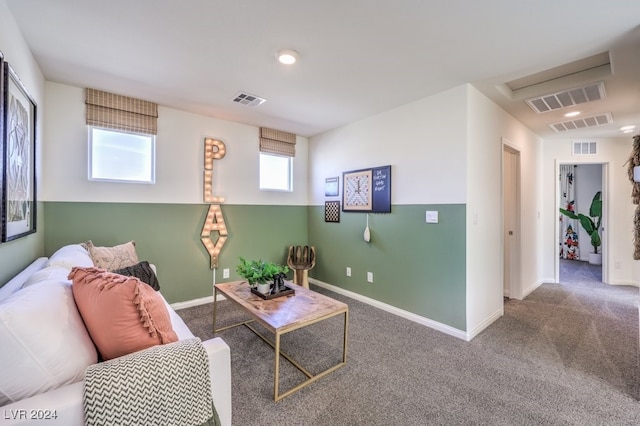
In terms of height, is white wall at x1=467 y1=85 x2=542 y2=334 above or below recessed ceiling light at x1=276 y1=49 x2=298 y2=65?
below

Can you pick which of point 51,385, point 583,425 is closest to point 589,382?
point 583,425

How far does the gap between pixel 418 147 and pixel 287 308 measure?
7.21 ft

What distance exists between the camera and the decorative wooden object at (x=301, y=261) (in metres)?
4.12

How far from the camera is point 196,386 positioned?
106 cm

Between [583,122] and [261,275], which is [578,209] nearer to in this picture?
[583,122]

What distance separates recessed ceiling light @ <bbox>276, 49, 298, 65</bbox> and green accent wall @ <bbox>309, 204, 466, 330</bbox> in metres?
1.94

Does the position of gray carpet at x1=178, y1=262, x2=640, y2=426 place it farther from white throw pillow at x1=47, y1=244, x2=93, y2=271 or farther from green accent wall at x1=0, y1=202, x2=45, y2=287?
green accent wall at x1=0, y1=202, x2=45, y2=287

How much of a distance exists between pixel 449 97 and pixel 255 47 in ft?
6.31

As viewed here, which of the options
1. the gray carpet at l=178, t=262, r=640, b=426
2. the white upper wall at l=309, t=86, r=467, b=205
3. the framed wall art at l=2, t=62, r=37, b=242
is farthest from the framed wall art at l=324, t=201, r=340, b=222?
the framed wall art at l=2, t=62, r=37, b=242

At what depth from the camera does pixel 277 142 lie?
4.24m

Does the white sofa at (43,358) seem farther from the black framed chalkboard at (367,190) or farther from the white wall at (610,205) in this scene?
the white wall at (610,205)

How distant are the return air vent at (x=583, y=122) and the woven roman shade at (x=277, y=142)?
146 inches

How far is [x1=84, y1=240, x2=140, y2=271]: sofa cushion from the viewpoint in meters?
2.45

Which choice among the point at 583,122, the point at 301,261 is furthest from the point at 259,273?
the point at 583,122
